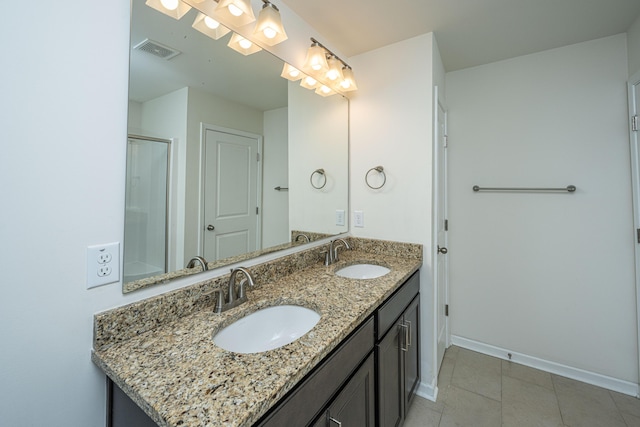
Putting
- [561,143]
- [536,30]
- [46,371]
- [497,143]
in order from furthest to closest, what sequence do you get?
[497,143] < [561,143] < [536,30] < [46,371]

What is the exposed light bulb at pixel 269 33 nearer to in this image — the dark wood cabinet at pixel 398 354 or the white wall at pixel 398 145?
the white wall at pixel 398 145

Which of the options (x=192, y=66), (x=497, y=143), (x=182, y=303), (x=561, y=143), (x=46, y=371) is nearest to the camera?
(x=46, y=371)

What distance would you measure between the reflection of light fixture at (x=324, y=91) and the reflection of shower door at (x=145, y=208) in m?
1.08

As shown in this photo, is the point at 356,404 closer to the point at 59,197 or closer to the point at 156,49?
the point at 59,197

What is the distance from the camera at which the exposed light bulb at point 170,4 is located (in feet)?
3.14

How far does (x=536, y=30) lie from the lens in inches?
66.6

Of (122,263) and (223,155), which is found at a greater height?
(223,155)

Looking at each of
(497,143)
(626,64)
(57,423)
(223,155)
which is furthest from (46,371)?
(626,64)

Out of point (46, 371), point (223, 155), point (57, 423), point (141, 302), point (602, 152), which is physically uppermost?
point (602, 152)

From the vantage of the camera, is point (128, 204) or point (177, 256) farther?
point (177, 256)

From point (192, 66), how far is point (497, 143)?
2162mm

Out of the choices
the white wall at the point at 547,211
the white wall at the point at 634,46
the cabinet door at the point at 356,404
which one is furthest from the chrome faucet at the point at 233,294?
the white wall at the point at 634,46

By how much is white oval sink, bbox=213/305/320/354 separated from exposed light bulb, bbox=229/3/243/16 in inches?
48.3

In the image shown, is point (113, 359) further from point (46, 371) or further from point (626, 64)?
point (626, 64)
